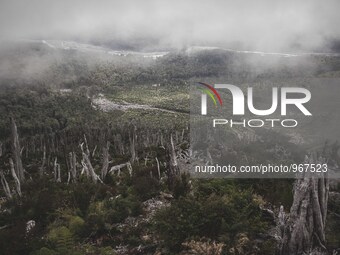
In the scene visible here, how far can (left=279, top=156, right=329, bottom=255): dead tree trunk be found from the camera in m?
9.12

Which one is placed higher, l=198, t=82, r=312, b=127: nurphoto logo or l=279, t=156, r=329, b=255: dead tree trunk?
l=198, t=82, r=312, b=127: nurphoto logo

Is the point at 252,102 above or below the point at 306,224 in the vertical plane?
above

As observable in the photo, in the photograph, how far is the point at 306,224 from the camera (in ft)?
30.5

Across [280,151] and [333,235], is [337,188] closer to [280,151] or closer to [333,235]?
[333,235]

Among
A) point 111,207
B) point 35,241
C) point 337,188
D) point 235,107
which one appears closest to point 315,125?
point 235,107

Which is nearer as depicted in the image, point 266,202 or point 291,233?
point 291,233

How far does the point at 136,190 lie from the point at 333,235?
8.85m

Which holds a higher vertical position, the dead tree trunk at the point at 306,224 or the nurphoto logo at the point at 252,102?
the nurphoto logo at the point at 252,102

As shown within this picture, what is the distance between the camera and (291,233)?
9.16 meters

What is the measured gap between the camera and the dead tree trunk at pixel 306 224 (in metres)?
9.12

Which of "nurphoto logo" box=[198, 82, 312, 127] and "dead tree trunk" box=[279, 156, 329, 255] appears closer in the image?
"dead tree trunk" box=[279, 156, 329, 255]

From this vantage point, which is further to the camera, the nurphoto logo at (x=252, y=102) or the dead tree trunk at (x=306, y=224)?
the nurphoto logo at (x=252, y=102)

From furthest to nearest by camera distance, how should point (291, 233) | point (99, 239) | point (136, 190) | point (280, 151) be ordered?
point (280, 151) → point (136, 190) → point (99, 239) → point (291, 233)

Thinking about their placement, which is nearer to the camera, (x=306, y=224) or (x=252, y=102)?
(x=306, y=224)
